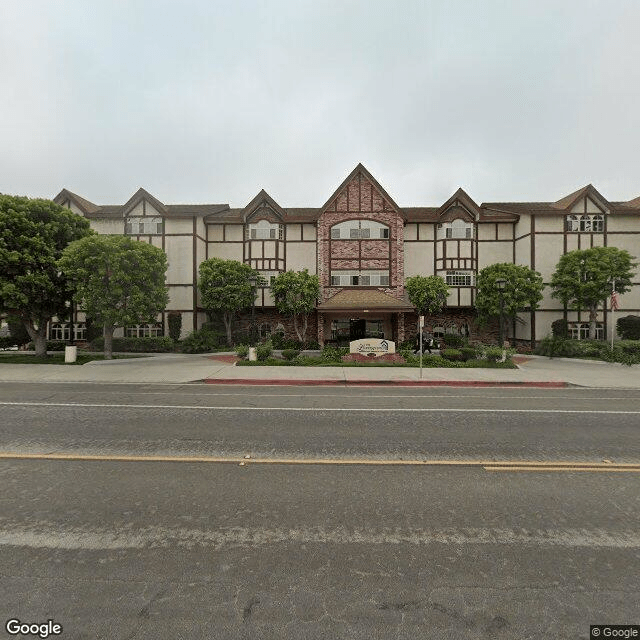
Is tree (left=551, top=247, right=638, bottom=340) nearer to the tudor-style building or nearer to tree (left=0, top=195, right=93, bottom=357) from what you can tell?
the tudor-style building

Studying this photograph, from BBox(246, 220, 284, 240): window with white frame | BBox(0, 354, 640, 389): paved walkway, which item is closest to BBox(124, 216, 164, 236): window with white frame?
BBox(246, 220, 284, 240): window with white frame

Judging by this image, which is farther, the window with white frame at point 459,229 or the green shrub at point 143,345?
the window with white frame at point 459,229

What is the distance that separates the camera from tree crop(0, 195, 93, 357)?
18844 millimetres

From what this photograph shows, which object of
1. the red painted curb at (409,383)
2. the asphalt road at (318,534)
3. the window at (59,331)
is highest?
the window at (59,331)

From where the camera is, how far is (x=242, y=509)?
3.94 metres

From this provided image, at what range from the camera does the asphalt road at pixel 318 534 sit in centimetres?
252

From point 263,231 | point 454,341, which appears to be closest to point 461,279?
point 454,341

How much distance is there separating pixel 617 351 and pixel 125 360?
29.9 metres

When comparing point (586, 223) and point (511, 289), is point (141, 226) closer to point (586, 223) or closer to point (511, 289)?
point (511, 289)

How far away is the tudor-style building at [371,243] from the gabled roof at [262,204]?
0.08 metres

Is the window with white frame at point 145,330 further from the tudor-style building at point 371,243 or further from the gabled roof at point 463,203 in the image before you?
the gabled roof at point 463,203

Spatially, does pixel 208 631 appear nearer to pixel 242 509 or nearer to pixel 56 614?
pixel 56 614

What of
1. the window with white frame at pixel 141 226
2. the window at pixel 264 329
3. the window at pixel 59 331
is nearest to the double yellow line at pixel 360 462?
the window at pixel 264 329

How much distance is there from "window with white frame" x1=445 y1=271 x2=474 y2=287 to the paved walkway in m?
11.2
